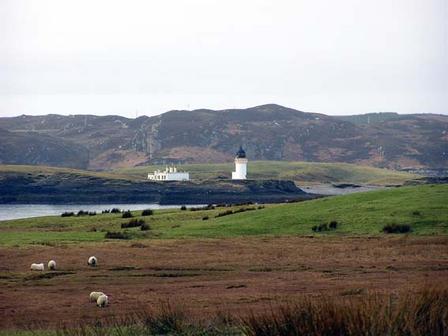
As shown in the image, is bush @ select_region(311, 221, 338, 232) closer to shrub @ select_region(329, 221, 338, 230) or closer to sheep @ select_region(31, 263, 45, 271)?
shrub @ select_region(329, 221, 338, 230)

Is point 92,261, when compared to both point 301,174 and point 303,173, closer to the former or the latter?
point 301,174

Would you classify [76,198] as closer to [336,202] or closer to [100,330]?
[336,202]

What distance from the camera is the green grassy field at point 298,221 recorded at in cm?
3825

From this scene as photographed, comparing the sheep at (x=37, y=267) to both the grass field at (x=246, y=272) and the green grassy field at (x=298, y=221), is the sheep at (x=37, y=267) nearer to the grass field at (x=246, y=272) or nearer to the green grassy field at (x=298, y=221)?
the grass field at (x=246, y=272)

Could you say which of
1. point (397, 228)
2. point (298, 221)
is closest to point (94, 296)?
point (397, 228)

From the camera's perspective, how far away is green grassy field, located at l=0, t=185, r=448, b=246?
38.2m

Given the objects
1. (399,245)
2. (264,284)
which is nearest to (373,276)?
(264,284)

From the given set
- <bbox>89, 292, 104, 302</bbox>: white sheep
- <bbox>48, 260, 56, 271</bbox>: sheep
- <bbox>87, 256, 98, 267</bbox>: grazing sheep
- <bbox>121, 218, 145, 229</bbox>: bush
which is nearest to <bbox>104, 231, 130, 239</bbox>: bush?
<bbox>121, 218, 145, 229</bbox>: bush

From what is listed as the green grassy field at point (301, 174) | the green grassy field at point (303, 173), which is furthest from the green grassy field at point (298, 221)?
the green grassy field at point (303, 173)

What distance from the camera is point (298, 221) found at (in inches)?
1634

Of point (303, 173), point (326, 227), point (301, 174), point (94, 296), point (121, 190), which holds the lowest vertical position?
point (121, 190)

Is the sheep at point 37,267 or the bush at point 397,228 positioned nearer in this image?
the sheep at point 37,267

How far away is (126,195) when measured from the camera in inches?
5148

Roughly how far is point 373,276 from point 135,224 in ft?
67.0
